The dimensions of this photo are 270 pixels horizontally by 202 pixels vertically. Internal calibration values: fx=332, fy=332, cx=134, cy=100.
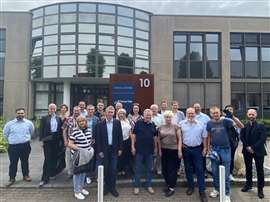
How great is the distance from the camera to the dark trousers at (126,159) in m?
7.77

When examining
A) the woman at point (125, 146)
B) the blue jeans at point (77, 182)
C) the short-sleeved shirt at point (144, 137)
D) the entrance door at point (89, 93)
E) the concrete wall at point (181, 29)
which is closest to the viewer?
the blue jeans at point (77, 182)

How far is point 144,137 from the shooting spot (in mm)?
7125

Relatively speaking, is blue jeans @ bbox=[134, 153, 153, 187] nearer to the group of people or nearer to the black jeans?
the group of people

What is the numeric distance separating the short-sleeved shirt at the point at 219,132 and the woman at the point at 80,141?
2.52 metres

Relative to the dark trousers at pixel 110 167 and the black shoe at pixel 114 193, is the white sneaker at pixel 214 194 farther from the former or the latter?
the dark trousers at pixel 110 167

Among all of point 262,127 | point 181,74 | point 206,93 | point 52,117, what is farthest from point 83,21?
point 262,127

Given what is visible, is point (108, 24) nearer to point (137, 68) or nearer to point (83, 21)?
point (83, 21)

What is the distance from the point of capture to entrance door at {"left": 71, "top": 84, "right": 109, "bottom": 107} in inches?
845

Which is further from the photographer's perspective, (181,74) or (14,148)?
(181,74)

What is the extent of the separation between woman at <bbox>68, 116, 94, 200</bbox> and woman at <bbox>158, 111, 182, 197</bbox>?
1.55 meters

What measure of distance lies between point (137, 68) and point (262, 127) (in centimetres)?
1437

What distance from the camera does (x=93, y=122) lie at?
782 cm

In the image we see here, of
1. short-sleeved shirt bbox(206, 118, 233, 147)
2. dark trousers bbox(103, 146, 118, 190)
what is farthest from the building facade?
short-sleeved shirt bbox(206, 118, 233, 147)

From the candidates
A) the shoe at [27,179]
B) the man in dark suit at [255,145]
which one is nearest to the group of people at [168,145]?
the man in dark suit at [255,145]
